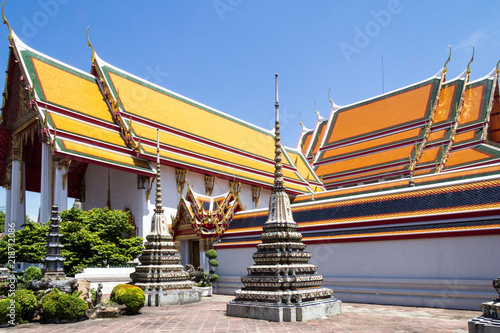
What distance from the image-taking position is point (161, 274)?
10492 mm

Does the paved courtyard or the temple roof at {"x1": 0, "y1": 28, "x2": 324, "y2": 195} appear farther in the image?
the temple roof at {"x1": 0, "y1": 28, "x2": 324, "y2": 195}

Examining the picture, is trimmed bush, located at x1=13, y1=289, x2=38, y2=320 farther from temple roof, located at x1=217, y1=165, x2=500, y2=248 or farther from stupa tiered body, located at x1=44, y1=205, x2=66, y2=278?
temple roof, located at x1=217, y1=165, x2=500, y2=248

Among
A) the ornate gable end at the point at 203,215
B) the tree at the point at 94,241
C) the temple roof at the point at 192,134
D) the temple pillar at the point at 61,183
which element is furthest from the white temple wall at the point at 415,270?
the temple roof at the point at 192,134

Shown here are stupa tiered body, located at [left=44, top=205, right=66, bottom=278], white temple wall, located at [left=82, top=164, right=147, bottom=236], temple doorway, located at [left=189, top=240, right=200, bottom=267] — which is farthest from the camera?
white temple wall, located at [left=82, top=164, right=147, bottom=236]

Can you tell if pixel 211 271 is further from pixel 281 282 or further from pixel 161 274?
pixel 281 282

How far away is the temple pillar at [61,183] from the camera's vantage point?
16.0 meters

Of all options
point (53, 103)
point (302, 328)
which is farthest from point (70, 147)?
point (302, 328)

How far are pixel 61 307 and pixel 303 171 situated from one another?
70.9ft

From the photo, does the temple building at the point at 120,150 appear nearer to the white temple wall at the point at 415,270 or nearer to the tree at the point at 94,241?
the tree at the point at 94,241

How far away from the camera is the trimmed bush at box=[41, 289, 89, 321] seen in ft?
24.7

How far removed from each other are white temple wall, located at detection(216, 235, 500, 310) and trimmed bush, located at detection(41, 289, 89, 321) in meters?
6.54

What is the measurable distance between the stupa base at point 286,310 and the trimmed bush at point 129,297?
1.78m

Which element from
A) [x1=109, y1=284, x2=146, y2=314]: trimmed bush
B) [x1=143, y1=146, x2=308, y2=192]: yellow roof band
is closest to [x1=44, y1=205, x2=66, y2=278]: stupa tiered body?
[x1=109, y1=284, x2=146, y2=314]: trimmed bush

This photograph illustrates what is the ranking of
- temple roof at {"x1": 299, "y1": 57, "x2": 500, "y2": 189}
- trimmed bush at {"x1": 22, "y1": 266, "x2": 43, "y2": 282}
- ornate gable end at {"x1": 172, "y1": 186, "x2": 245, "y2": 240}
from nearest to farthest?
trimmed bush at {"x1": 22, "y1": 266, "x2": 43, "y2": 282}
ornate gable end at {"x1": 172, "y1": 186, "x2": 245, "y2": 240}
temple roof at {"x1": 299, "y1": 57, "x2": 500, "y2": 189}
